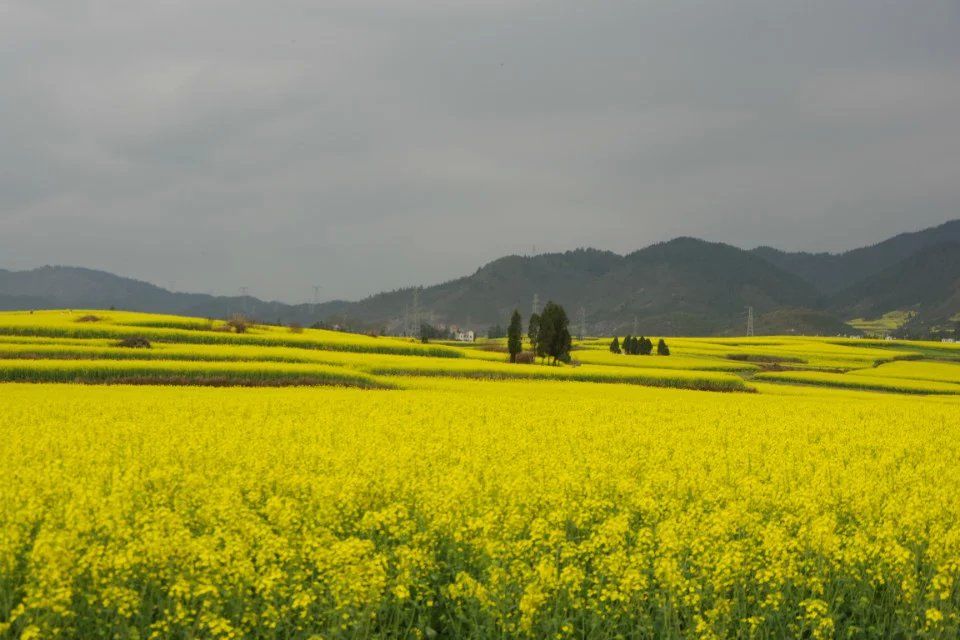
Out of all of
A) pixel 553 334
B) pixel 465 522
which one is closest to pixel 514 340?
pixel 553 334

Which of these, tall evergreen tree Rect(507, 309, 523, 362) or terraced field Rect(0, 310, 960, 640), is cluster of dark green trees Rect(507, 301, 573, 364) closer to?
tall evergreen tree Rect(507, 309, 523, 362)

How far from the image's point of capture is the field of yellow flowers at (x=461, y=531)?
6.50 meters

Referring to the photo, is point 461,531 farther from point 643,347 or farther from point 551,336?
point 643,347

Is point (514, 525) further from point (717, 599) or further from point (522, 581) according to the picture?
point (717, 599)

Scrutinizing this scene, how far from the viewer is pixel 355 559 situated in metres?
6.36

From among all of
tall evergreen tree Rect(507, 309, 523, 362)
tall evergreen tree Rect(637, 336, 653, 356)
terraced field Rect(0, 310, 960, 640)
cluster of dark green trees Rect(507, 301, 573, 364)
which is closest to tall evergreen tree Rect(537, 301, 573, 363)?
cluster of dark green trees Rect(507, 301, 573, 364)

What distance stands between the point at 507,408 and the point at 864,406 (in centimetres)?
1785

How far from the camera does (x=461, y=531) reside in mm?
8266

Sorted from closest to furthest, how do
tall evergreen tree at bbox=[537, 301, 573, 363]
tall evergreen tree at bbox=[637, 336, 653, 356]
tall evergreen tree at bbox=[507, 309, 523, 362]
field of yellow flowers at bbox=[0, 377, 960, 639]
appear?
Result: field of yellow flowers at bbox=[0, 377, 960, 639] → tall evergreen tree at bbox=[537, 301, 573, 363] → tall evergreen tree at bbox=[507, 309, 523, 362] → tall evergreen tree at bbox=[637, 336, 653, 356]

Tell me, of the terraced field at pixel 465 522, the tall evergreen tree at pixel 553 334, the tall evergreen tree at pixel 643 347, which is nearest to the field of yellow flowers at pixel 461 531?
the terraced field at pixel 465 522

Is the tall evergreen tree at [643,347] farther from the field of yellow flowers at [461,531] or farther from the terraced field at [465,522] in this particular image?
the field of yellow flowers at [461,531]

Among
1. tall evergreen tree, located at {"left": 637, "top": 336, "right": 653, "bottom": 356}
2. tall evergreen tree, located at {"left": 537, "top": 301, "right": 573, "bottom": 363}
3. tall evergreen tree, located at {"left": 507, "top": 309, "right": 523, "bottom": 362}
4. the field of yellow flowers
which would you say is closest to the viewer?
the field of yellow flowers

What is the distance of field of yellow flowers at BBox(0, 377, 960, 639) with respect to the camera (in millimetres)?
6504

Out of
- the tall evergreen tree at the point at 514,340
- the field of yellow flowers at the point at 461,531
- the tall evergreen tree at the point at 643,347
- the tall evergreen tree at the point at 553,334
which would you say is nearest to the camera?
the field of yellow flowers at the point at 461,531
